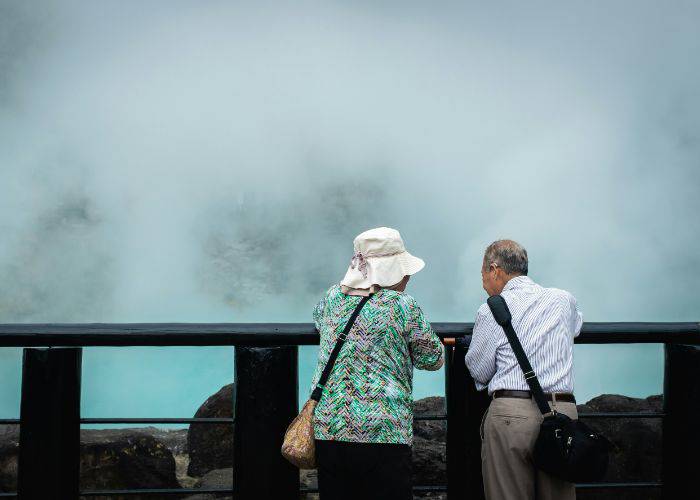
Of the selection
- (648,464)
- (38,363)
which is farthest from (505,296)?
(648,464)

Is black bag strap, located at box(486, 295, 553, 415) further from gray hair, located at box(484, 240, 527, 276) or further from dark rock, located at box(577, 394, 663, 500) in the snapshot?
dark rock, located at box(577, 394, 663, 500)

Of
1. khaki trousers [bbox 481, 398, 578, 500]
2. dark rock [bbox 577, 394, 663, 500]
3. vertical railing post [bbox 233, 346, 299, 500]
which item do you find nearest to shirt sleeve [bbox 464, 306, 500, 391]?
khaki trousers [bbox 481, 398, 578, 500]

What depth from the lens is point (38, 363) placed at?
294cm

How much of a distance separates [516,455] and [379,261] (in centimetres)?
85

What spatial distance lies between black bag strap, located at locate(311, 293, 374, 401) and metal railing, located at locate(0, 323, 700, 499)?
0.42m

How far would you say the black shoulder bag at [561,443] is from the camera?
2.38 meters

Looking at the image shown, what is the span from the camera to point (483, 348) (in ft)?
8.43

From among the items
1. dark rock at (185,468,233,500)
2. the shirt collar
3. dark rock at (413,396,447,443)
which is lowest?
dark rock at (185,468,233,500)

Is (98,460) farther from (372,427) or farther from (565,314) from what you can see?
(565,314)

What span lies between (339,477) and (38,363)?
1421mm

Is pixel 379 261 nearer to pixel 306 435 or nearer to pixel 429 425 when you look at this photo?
pixel 306 435

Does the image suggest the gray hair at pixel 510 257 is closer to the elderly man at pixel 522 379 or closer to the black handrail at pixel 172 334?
the elderly man at pixel 522 379

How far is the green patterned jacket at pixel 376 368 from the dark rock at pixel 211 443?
380 centimetres

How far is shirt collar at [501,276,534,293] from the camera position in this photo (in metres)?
2.59
